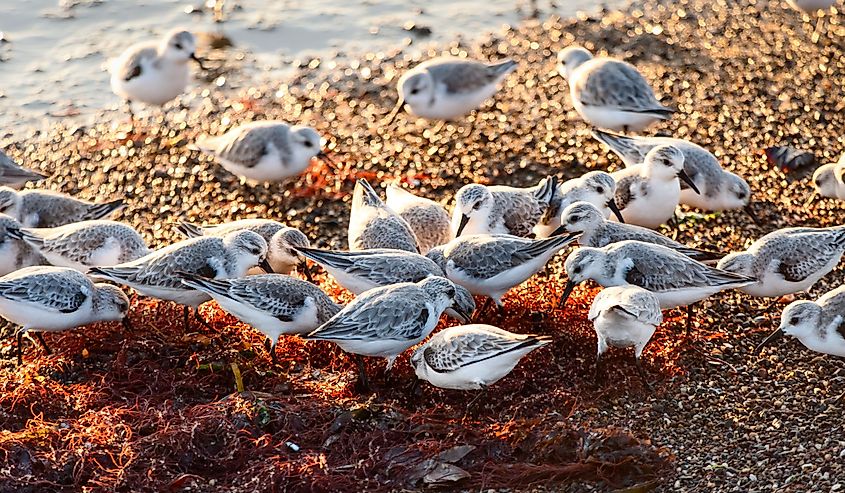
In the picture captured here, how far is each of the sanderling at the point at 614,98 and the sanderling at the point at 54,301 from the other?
4.68 metres

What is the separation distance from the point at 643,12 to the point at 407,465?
348 inches

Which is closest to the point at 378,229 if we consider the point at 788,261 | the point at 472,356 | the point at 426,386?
the point at 426,386

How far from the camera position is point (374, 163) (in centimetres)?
1052

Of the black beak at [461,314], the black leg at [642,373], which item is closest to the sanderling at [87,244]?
the black beak at [461,314]

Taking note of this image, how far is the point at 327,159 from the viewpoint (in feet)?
33.8

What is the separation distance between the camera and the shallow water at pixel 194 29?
495 inches

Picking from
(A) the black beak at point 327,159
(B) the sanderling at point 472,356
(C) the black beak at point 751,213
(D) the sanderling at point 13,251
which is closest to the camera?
(B) the sanderling at point 472,356

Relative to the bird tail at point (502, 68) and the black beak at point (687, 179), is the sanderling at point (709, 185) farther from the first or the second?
the bird tail at point (502, 68)

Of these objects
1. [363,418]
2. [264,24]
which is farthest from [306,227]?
[264,24]

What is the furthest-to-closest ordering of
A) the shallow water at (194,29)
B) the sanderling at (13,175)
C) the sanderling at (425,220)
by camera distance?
the shallow water at (194,29) < the sanderling at (13,175) < the sanderling at (425,220)

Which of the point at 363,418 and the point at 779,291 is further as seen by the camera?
the point at 779,291

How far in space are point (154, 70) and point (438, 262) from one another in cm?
467

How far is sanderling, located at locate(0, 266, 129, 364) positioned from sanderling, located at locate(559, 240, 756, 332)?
2.97m

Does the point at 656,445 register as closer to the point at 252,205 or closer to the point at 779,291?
the point at 779,291
